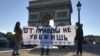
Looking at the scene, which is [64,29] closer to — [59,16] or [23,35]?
[23,35]

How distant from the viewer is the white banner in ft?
32.6

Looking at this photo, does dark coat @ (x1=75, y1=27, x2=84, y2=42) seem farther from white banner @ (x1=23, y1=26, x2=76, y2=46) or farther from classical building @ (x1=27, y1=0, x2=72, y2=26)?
classical building @ (x1=27, y1=0, x2=72, y2=26)

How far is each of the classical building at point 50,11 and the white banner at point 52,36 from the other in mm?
36638

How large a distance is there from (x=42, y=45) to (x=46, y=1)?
132 ft

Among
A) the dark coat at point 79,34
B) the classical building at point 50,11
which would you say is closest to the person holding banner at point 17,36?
the dark coat at point 79,34

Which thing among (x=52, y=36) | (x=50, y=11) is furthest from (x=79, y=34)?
(x=50, y=11)

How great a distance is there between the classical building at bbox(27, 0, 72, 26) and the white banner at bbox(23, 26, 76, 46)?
36638 mm

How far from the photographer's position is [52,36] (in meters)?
10.0

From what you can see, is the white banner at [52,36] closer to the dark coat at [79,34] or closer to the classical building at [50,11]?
the dark coat at [79,34]

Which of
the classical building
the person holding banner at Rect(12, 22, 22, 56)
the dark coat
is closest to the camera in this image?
the person holding banner at Rect(12, 22, 22, 56)

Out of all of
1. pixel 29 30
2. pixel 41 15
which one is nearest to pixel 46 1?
pixel 41 15

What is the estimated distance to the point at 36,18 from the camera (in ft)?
165

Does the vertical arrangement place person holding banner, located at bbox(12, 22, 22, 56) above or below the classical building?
below

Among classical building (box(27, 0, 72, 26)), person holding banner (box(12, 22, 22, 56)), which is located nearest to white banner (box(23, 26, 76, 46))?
person holding banner (box(12, 22, 22, 56))
